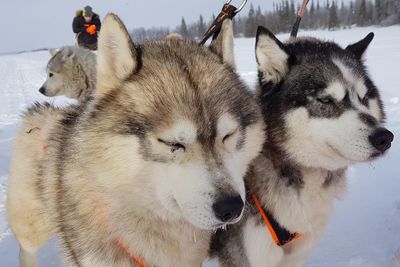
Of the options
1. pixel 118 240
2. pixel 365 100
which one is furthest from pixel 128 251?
pixel 365 100

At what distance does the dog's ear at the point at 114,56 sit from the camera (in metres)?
1.78

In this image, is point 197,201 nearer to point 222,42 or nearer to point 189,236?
point 189,236

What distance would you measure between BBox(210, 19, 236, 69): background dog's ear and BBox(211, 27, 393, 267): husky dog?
51cm

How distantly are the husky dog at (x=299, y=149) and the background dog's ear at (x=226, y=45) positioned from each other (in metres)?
0.51

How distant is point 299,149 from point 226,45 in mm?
813

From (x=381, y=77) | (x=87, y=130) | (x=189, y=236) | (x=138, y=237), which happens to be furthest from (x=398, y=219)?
(x=381, y=77)

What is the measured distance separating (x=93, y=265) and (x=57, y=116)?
106 centimetres

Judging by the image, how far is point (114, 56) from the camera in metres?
1.87

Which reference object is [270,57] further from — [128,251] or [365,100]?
[128,251]

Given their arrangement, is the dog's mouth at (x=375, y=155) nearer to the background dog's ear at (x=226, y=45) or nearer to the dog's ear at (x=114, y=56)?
the background dog's ear at (x=226, y=45)

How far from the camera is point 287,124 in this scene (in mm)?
2504

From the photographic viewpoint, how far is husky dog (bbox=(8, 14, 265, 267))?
1.71m

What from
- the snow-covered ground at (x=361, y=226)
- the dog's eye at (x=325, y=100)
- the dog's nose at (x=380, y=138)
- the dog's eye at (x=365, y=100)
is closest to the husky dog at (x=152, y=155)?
the dog's eye at (x=325, y=100)

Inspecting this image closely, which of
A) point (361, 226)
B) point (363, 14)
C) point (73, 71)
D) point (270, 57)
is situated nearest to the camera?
point (270, 57)
